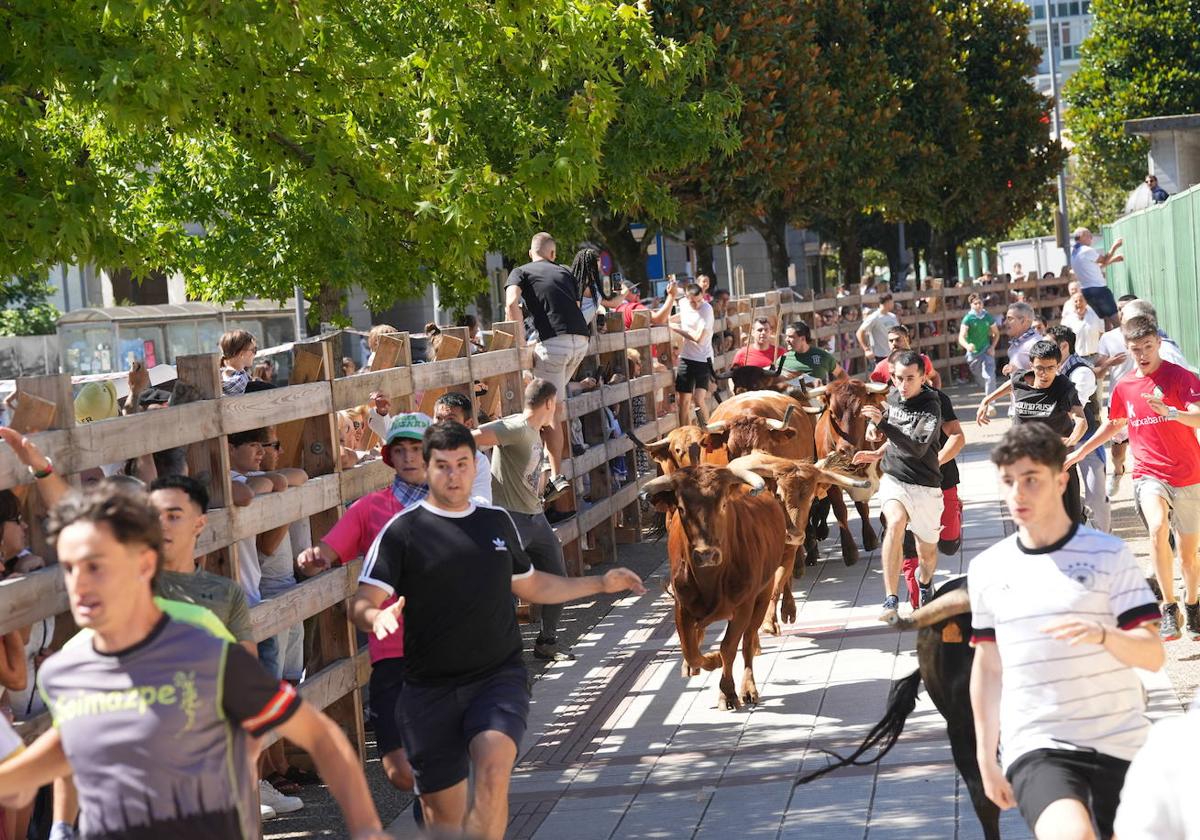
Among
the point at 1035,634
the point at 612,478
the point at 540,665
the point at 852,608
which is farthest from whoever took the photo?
the point at 612,478

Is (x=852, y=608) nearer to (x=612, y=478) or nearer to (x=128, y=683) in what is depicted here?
(x=612, y=478)

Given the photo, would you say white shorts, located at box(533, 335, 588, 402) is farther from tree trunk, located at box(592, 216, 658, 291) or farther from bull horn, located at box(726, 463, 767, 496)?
tree trunk, located at box(592, 216, 658, 291)

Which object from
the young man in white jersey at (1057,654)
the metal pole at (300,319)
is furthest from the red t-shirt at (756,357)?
the young man in white jersey at (1057,654)

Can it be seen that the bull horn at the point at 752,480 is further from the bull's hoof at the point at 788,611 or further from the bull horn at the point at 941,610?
the bull horn at the point at 941,610

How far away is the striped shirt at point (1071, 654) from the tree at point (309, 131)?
Result: 5476 millimetres

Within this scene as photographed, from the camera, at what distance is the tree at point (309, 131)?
31.1ft

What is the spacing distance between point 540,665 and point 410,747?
17.5 ft

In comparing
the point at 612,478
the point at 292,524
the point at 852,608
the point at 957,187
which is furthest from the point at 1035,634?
the point at 957,187

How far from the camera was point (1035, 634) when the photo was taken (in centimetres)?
541

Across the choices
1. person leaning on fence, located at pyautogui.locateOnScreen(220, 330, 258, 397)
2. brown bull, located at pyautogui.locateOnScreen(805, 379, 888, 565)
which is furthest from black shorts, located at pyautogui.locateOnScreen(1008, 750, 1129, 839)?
brown bull, located at pyautogui.locateOnScreen(805, 379, 888, 565)

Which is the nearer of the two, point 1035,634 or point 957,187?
point 1035,634

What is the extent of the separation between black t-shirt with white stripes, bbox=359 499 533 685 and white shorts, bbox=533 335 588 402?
24.3ft

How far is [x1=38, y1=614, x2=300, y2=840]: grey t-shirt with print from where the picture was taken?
4363 millimetres

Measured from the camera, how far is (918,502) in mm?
11820
